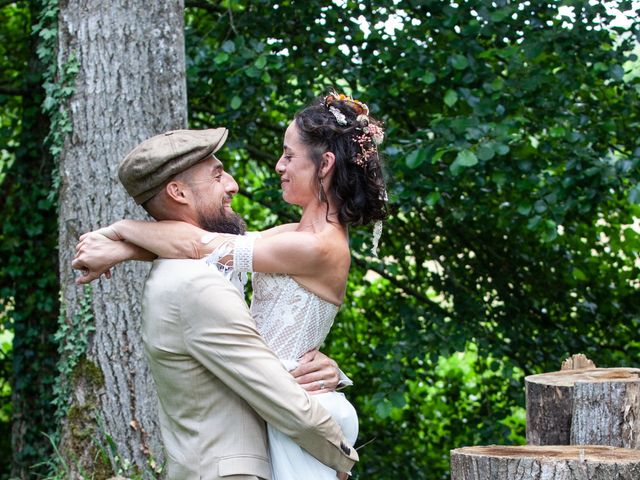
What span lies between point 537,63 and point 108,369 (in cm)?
324

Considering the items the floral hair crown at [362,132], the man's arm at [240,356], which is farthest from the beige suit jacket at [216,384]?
the floral hair crown at [362,132]

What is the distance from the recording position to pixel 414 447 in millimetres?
7617

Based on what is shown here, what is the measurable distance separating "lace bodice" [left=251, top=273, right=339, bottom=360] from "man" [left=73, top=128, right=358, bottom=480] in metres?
0.26

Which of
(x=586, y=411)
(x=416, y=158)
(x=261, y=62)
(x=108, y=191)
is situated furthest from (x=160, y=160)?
(x=261, y=62)

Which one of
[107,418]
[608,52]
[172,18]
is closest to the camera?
[107,418]

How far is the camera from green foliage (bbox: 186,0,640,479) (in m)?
5.57

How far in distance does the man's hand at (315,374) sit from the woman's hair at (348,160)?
41 centimetres

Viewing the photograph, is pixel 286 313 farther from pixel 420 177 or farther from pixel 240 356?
pixel 420 177

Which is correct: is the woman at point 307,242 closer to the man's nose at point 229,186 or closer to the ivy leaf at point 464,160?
the man's nose at point 229,186

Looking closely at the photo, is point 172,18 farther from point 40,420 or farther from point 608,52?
point 40,420

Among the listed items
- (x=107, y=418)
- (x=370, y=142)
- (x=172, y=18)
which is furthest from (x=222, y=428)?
(x=172, y=18)

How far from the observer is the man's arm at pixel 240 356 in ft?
7.99

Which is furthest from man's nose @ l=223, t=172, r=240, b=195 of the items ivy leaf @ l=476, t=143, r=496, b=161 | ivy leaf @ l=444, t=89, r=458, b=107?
ivy leaf @ l=444, t=89, r=458, b=107

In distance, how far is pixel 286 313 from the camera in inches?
109
